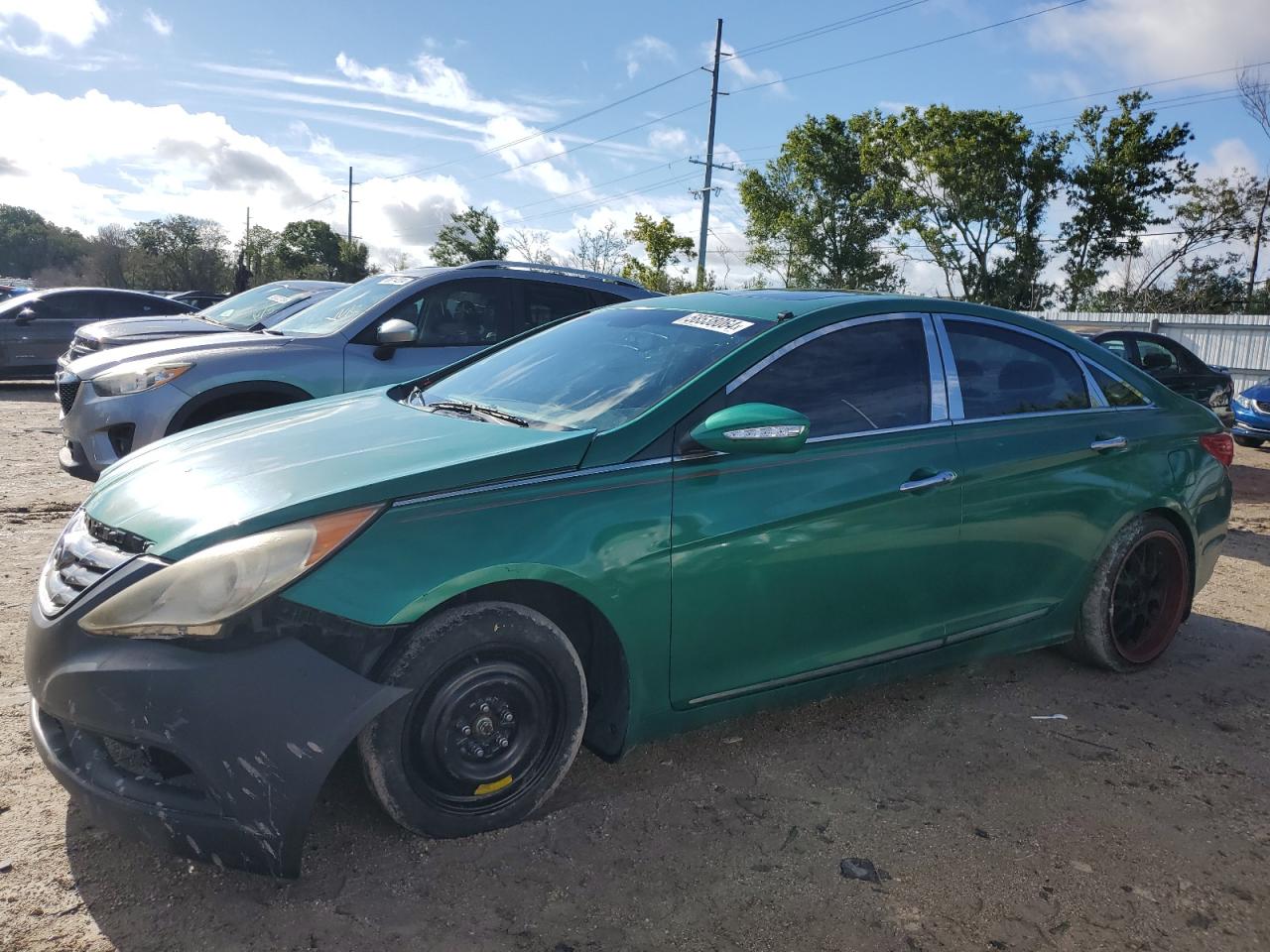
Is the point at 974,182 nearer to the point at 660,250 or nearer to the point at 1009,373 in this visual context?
the point at 660,250

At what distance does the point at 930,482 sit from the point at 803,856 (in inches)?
54.0

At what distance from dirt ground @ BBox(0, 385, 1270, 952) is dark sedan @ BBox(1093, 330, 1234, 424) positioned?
9.00 metres

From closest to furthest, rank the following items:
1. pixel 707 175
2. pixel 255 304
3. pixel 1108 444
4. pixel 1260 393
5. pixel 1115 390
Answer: pixel 1108 444
pixel 1115 390
pixel 255 304
pixel 1260 393
pixel 707 175

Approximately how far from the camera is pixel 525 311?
7.30 m

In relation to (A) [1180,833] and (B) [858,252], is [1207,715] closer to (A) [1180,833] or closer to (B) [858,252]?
(A) [1180,833]

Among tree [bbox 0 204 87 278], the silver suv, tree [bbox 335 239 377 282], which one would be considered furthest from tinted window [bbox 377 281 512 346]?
tree [bbox 0 204 87 278]

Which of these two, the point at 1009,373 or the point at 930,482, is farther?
the point at 1009,373

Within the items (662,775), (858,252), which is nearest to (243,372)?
(662,775)

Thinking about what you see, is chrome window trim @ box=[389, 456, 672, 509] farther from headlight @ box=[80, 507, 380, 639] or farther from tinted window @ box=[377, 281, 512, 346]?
tinted window @ box=[377, 281, 512, 346]

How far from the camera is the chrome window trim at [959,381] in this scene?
370 centimetres

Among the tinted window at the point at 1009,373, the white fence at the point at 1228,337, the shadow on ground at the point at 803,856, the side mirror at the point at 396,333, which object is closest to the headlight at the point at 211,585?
the shadow on ground at the point at 803,856

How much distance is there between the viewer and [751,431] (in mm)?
2902

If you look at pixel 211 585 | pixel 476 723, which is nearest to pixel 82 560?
pixel 211 585

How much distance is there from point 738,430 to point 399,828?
1.48m
